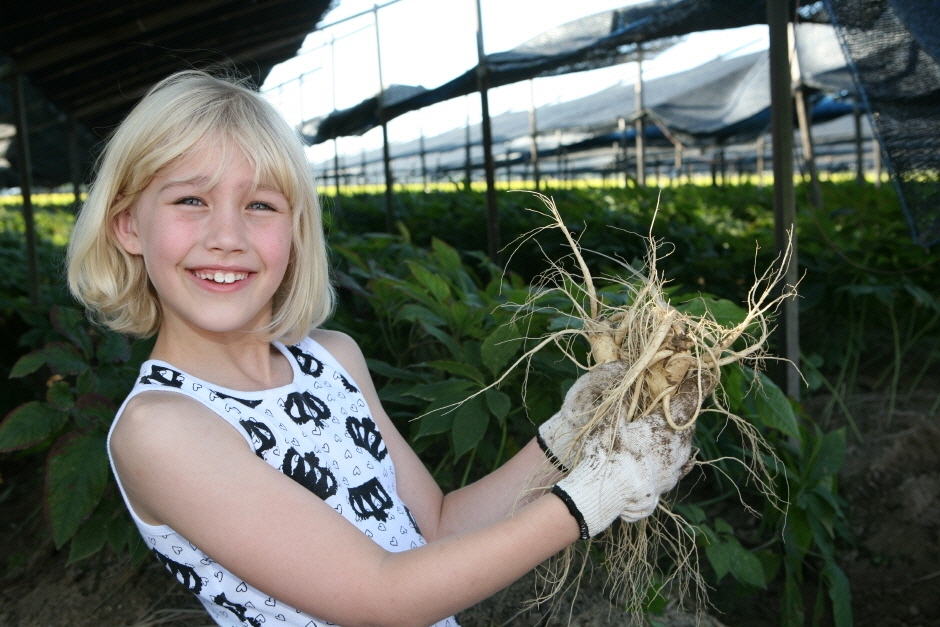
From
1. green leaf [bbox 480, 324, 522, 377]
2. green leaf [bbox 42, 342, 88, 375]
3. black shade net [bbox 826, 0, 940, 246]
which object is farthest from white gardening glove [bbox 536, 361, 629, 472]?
black shade net [bbox 826, 0, 940, 246]

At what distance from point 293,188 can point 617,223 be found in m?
3.51

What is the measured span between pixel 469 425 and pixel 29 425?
0.96 m

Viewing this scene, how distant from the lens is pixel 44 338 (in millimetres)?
2633

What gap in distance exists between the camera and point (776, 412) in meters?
1.69

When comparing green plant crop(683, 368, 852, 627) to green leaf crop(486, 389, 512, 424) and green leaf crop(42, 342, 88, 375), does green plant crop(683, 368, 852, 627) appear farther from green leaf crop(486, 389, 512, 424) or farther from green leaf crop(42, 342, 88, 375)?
green leaf crop(42, 342, 88, 375)

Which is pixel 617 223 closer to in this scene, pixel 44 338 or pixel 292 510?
pixel 44 338

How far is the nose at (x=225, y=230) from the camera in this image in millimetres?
1144

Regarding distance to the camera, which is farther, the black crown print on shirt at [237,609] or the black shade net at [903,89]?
the black shade net at [903,89]

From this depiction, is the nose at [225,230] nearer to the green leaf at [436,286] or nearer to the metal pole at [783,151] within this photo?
the green leaf at [436,286]

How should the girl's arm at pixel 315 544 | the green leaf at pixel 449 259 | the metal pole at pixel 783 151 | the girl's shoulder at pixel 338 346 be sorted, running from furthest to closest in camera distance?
the metal pole at pixel 783 151, the green leaf at pixel 449 259, the girl's shoulder at pixel 338 346, the girl's arm at pixel 315 544

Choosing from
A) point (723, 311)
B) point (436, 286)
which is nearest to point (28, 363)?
point (436, 286)

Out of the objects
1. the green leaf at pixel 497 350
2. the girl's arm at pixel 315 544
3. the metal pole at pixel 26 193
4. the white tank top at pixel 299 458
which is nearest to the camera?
the girl's arm at pixel 315 544

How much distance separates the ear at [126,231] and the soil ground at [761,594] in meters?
0.90

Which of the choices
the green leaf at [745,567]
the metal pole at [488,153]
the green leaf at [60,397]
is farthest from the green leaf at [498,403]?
the metal pole at [488,153]
